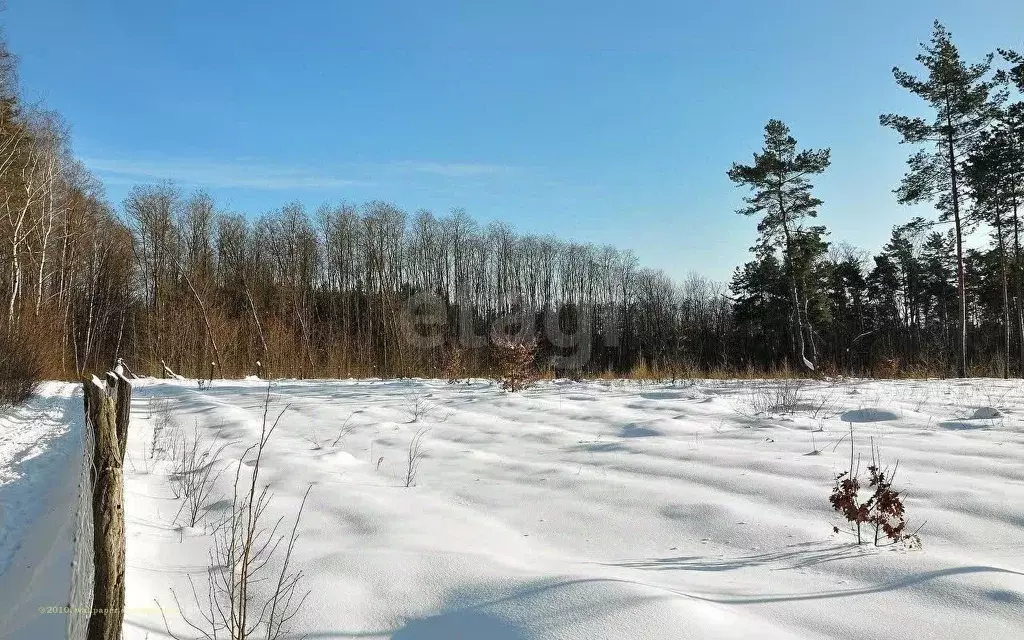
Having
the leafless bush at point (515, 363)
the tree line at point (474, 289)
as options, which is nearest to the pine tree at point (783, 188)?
the tree line at point (474, 289)

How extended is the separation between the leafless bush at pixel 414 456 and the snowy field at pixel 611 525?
3.3 inches

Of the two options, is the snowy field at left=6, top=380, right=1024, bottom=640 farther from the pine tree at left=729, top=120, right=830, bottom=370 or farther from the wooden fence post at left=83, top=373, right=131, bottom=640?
the pine tree at left=729, top=120, right=830, bottom=370

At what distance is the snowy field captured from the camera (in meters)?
2.00

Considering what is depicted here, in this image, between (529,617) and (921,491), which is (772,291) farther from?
(529,617)

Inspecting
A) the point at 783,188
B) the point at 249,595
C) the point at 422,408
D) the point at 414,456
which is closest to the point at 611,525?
the point at 249,595

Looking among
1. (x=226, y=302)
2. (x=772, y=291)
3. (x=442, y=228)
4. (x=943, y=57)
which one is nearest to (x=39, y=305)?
(x=226, y=302)

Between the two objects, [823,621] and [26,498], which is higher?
[823,621]

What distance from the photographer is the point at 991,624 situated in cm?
183

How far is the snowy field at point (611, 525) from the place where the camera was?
6.55 feet

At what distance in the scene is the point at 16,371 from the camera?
31.7 ft

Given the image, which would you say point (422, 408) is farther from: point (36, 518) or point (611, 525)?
point (611, 525)

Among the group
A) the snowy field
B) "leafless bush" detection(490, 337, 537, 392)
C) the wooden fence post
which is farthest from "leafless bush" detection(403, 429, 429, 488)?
"leafless bush" detection(490, 337, 537, 392)

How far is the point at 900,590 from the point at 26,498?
5.85 m

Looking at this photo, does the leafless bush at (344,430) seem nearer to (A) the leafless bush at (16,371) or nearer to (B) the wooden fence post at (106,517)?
(B) the wooden fence post at (106,517)
